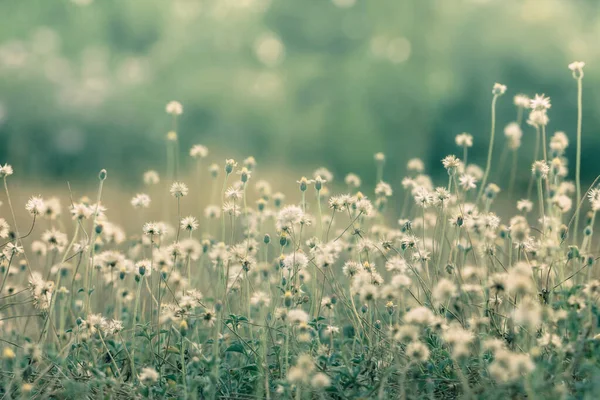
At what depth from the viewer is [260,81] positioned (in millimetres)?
9453

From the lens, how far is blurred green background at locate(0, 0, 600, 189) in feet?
29.9

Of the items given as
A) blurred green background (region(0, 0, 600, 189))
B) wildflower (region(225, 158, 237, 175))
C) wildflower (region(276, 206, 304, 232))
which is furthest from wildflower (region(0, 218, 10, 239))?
blurred green background (region(0, 0, 600, 189))

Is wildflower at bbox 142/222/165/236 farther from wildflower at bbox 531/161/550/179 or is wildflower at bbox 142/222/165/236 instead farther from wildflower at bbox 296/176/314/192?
wildflower at bbox 531/161/550/179

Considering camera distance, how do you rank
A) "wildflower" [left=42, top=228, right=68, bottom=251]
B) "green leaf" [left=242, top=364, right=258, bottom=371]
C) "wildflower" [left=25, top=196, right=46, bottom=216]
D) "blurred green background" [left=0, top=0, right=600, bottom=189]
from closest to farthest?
"green leaf" [left=242, top=364, right=258, bottom=371]
"wildflower" [left=25, top=196, right=46, bottom=216]
"wildflower" [left=42, top=228, right=68, bottom=251]
"blurred green background" [left=0, top=0, right=600, bottom=189]

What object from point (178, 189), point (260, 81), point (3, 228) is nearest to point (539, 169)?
point (178, 189)

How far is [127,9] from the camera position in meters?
9.51

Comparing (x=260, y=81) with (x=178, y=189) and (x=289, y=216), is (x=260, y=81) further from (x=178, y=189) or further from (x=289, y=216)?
(x=289, y=216)

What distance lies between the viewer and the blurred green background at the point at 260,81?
29.9ft

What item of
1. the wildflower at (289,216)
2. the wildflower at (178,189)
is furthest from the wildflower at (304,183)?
the wildflower at (178,189)

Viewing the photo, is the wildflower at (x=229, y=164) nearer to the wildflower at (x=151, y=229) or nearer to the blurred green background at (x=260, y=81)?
the wildflower at (x=151, y=229)

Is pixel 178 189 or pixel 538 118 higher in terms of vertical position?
pixel 538 118

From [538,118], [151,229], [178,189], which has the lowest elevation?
[151,229]

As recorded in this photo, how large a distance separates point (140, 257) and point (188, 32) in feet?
23.2

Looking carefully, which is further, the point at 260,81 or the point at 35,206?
the point at 260,81
